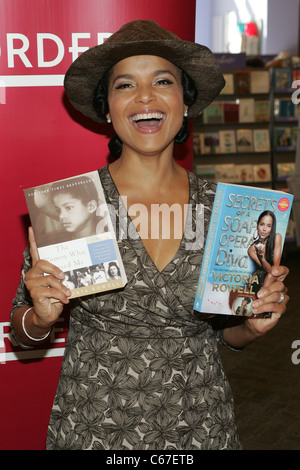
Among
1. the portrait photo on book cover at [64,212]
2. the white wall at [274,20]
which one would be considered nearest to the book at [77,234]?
the portrait photo on book cover at [64,212]

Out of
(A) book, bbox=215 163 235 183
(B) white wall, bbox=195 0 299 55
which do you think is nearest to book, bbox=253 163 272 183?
(A) book, bbox=215 163 235 183

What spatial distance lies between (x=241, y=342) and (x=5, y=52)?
115 centimetres

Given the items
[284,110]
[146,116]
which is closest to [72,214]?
[146,116]

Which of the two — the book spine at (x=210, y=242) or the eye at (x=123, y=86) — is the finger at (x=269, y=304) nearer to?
the book spine at (x=210, y=242)

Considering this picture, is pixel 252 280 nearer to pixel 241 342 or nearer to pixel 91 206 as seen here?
pixel 241 342

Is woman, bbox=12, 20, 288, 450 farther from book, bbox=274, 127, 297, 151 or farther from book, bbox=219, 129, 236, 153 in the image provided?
→ book, bbox=274, 127, 297, 151

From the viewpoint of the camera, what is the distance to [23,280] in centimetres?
159

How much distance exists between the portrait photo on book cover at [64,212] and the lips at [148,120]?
0.75 feet

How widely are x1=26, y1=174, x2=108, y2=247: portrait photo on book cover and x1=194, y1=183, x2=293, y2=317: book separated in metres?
0.28

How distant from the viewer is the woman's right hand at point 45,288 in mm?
1396

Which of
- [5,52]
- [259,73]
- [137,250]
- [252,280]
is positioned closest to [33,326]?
[137,250]

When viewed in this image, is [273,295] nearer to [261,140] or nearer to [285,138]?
[261,140]

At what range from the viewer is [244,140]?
24.5 ft

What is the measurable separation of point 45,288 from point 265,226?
56 cm
